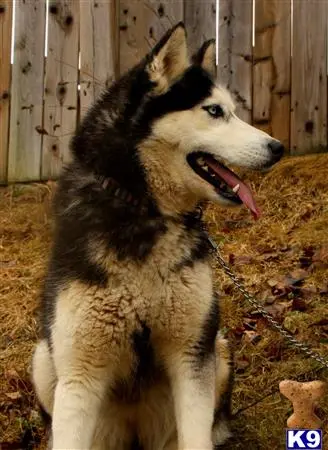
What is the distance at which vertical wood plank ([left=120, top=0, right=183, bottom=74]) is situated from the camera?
24.1 ft

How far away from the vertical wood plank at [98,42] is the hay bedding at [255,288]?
116 cm

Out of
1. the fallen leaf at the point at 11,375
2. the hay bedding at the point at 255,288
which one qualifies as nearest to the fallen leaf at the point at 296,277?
the hay bedding at the point at 255,288

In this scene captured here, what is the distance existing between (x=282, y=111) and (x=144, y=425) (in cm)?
417

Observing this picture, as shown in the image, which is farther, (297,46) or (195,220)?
(297,46)

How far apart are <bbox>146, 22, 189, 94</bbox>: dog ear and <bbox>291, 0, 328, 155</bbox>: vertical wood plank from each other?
12.6 ft

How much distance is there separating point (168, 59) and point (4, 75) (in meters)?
4.27

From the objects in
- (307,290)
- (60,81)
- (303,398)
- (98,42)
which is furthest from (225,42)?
(303,398)

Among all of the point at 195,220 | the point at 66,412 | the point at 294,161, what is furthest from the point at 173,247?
→ the point at 294,161

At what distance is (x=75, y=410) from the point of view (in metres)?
3.34

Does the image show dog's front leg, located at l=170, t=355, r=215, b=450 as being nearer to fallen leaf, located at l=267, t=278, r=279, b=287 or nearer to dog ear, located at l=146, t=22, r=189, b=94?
dog ear, located at l=146, t=22, r=189, b=94

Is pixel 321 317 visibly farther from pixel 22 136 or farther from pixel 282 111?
pixel 22 136

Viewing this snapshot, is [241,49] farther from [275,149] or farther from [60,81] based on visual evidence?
[275,149]

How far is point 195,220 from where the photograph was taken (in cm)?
374

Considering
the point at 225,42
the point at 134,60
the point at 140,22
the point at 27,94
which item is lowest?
the point at 27,94
